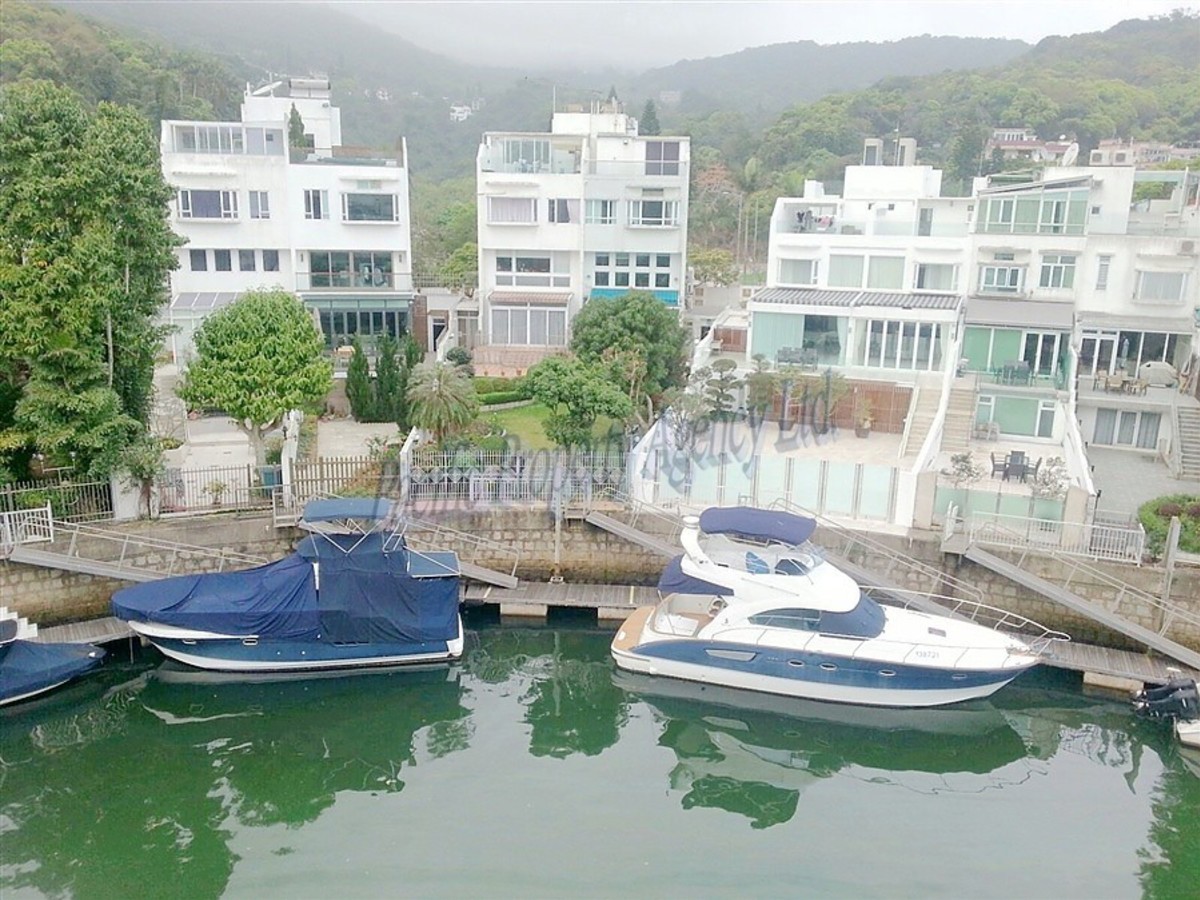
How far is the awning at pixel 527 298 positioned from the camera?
3509 cm

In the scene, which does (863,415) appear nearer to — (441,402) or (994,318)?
(994,318)

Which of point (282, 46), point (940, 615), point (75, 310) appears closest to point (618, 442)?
point (940, 615)

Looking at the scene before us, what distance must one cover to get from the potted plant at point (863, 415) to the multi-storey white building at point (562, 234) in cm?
963

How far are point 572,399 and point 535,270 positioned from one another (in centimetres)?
1396

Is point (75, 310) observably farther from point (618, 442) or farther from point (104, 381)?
point (618, 442)

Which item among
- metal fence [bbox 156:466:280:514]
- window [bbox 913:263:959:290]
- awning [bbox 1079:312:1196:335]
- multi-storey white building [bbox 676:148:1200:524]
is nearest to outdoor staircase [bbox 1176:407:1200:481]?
multi-storey white building [bbox 676:148:1200:524]

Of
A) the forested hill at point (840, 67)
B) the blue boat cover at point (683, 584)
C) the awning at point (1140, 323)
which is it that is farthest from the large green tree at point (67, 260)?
the forested hill at point (840, 67)

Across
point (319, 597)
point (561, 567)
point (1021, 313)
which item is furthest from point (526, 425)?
point (1021, 313)

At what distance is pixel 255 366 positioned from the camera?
2266 centimetres

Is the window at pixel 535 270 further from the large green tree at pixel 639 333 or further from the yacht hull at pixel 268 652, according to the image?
the yacht hull at pixel 268 652

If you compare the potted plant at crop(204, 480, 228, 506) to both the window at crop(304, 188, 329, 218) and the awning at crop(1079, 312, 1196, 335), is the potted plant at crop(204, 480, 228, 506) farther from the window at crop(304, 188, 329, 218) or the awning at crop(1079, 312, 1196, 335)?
the awning at crop(1079, 312, 1196, 335)

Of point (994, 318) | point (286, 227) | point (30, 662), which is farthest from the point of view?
point (286, 227)

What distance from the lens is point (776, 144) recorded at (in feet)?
293

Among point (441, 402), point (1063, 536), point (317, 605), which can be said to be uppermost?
point (441, 402)
